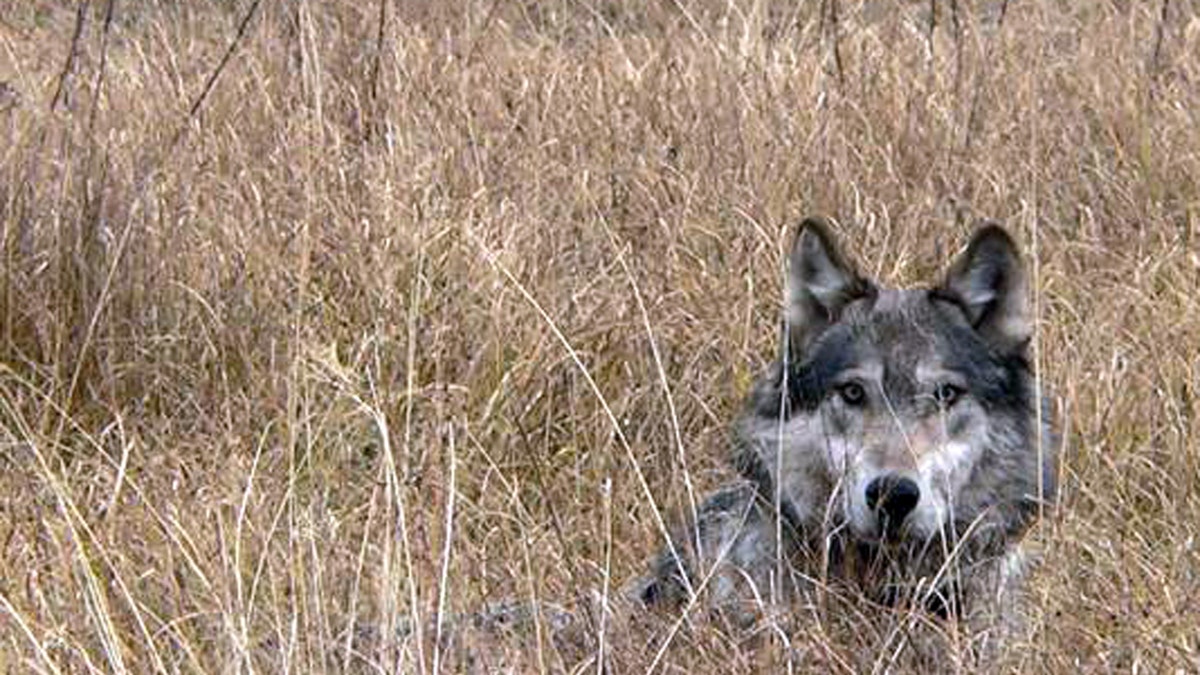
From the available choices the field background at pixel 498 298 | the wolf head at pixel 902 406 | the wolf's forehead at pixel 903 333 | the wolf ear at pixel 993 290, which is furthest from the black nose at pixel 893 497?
the wolf ear at pixel 993 290

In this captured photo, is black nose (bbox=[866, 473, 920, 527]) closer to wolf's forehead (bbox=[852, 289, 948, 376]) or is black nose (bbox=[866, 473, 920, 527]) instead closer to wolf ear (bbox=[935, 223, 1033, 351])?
wolf's forehead (bbox=[852, 289, 948, 376])

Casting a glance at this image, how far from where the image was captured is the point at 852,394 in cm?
481

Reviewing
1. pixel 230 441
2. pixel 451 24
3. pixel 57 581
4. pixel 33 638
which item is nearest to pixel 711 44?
pixel 451 24

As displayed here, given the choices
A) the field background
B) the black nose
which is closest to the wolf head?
the black nose

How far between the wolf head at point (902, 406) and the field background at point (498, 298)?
0.14 metres

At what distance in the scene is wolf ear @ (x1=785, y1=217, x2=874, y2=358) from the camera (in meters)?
4.99

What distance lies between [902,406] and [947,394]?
0.09 meters

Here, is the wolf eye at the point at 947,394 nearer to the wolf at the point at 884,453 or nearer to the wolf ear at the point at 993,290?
the wolf at the point at 884,453

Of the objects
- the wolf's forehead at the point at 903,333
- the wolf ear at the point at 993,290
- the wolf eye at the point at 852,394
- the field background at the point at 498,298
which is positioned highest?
the wolf ear at the point at 993,290

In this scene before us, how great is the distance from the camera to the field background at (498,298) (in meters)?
4.25

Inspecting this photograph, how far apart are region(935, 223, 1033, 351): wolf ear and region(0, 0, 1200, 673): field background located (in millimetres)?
71

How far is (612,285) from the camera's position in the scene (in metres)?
6.48

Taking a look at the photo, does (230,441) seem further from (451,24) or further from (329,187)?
(451,24)

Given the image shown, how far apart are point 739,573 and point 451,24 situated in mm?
4890
